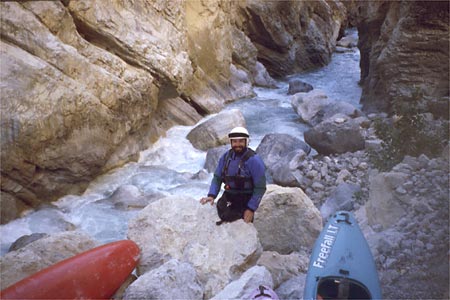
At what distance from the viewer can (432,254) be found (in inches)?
139

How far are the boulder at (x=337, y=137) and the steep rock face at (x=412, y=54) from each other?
0.94 metres

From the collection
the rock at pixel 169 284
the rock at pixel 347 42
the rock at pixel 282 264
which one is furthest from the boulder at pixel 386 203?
the rock at pixel 347 42

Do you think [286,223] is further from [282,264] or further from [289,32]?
[289,32]

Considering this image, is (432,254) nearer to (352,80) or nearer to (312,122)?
(312,122)

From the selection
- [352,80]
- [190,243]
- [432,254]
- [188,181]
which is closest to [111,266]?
[190,243]

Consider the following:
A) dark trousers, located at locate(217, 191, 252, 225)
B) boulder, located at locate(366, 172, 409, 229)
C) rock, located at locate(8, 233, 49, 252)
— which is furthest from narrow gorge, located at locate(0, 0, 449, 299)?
rock, located at locate(8, 233, 49, 252)

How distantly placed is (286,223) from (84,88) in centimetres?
397

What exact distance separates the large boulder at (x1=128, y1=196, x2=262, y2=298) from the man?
0.12 m

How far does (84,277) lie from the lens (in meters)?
3.36

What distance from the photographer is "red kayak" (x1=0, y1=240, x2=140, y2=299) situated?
10.4 feet

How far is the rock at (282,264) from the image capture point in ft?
12.9

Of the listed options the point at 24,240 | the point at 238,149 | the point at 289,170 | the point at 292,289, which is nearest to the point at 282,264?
the point at 292,289

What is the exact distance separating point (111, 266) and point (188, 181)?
373 centimetres

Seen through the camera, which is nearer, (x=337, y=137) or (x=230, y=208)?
(x=230, y=208)
